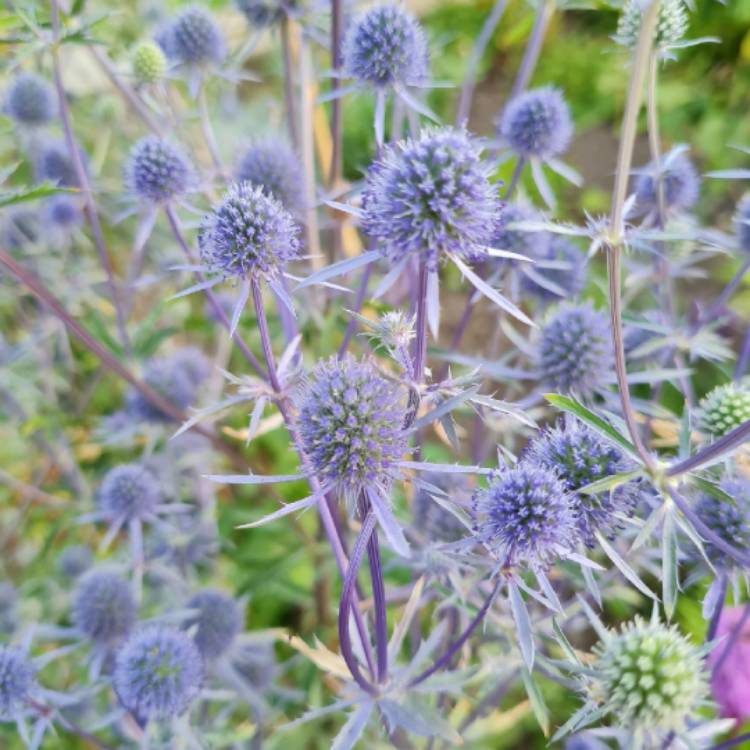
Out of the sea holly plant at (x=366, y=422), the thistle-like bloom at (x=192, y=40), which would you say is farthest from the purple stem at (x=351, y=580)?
the thistle-like bloom at (x=192, y=40)

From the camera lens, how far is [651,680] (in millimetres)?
887

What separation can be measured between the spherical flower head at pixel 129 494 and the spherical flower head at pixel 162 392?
0.14 m

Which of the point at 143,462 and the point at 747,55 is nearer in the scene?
the point at 143,462

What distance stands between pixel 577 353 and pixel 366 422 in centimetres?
57

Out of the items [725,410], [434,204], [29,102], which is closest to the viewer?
[434,204]

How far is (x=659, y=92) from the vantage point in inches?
126

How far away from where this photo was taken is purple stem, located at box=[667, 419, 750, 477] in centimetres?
86

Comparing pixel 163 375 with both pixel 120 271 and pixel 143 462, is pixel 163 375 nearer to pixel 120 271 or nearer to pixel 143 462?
pixel 143 462

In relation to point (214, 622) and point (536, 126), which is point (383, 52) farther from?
point (214, 622)

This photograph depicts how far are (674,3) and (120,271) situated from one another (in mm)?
2462

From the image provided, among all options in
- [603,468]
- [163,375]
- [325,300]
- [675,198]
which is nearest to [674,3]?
[675,198]

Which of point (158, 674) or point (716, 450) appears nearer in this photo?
point (716, 450)

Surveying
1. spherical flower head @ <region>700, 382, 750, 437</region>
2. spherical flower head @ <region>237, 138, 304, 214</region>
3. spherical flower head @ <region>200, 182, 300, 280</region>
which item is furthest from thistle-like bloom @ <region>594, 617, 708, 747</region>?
spherical flower head @ <region>237, 138, 304, 214</region>

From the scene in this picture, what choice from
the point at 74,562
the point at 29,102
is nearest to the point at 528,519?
the point at 74,562
